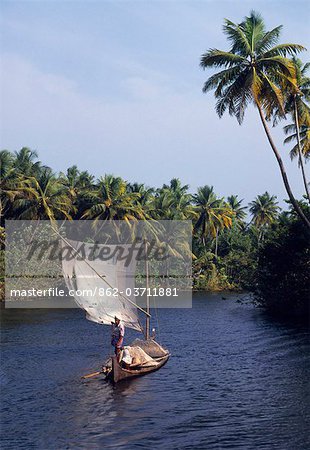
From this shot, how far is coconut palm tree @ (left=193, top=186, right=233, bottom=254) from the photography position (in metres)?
81.0

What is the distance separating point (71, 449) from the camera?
18188 millimetres

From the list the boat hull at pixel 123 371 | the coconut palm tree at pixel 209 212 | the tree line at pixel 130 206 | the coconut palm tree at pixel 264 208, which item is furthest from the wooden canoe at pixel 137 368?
the coconut palm tree at pixel 264 208

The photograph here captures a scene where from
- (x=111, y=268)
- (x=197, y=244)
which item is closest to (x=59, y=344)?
(x=111, y=268)

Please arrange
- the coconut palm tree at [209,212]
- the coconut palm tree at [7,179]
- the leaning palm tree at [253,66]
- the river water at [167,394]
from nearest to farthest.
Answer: the river water at [167,394], the leaning palm tree at [253,66], the coconut palm tree at [7,179], the coconut palm tree at [209,212]

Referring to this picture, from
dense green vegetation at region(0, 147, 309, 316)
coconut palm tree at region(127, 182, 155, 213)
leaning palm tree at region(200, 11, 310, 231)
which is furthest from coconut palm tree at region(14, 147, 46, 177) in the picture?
leaning palm tree at region(200, 11, 310, 231)

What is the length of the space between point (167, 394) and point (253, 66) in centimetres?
2223

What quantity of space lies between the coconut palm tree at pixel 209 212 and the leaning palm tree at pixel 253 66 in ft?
141

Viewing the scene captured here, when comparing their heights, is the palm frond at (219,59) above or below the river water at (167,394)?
above

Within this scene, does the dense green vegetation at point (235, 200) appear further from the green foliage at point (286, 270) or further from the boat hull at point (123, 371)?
the boat hull at point (123, 371)

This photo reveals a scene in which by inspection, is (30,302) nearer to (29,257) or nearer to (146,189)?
(29,257)

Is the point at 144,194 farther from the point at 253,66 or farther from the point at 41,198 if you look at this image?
the point at 253,66

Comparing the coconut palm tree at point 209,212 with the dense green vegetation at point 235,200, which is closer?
the dense green vegetation at point 235,200

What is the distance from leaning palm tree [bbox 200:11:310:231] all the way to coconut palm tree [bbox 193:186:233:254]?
42858mm

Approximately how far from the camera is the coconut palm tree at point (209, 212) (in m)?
81.0
